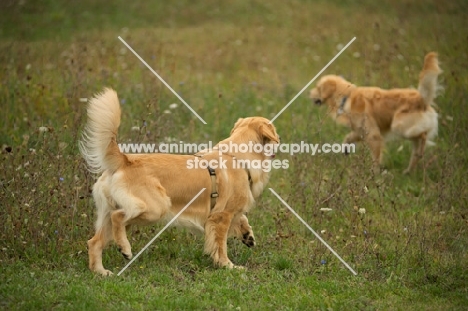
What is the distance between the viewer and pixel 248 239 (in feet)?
20.1

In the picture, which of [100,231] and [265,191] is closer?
[100,231]

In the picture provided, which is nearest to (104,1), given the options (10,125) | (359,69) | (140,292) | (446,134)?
(359,69)

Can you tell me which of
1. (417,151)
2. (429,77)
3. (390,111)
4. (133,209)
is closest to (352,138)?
(390,111)

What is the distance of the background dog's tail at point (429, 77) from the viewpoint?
28.6 feet

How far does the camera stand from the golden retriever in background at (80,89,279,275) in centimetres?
517

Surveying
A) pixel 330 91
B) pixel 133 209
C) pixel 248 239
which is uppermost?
pixel 330 91

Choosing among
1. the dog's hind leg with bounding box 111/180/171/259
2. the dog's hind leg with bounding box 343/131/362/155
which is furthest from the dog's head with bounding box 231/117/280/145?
the dog's hind leg with bounding box 343/131/362/155

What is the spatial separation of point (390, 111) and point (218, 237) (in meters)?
4.44

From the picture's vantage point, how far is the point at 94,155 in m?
5.19

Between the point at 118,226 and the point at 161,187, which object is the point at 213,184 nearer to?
the point at 161,187

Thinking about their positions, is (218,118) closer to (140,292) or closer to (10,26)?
(140,292)

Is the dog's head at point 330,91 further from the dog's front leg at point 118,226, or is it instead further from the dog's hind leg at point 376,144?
the dog's front leg at point 118,226

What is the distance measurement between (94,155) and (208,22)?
11553 mm

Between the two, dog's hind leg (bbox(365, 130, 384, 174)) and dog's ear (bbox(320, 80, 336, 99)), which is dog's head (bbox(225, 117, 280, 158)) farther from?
dog's ear (bbox(320, 80, 336, 99))
